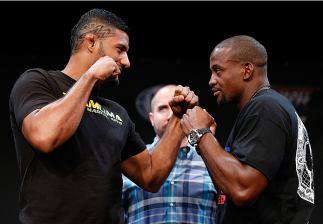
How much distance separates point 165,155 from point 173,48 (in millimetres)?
1377

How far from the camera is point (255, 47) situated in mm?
1460

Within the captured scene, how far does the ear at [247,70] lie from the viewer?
55.6 inches

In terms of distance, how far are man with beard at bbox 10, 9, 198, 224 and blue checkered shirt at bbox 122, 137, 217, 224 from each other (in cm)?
61

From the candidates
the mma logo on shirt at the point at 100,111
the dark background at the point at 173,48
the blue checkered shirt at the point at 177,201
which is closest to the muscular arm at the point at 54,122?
the mma logo on shirt at the point at 100,111

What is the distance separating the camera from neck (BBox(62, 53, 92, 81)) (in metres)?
1.45

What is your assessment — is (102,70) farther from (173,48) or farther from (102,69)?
(173,48)

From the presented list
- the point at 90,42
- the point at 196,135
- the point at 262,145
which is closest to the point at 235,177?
Answer: the point at 262,145

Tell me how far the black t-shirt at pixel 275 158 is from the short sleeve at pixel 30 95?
0.78 meters
